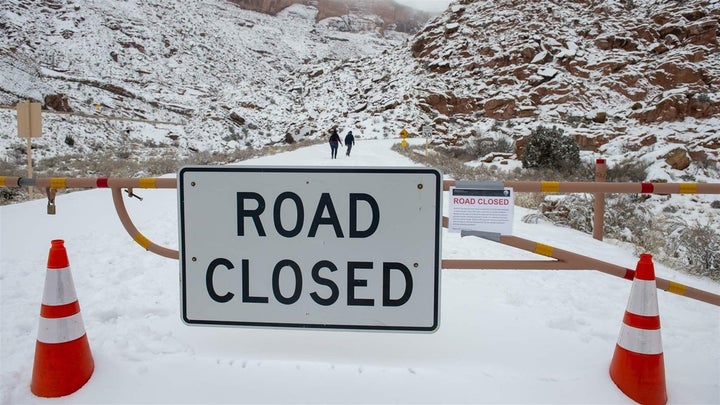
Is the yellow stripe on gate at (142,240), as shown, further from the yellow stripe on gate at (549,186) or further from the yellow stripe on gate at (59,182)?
the yellow stripe on gate at (549,186)

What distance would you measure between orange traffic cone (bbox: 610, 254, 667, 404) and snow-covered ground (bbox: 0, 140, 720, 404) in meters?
0.10

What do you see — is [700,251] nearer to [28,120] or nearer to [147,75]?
[28,120]

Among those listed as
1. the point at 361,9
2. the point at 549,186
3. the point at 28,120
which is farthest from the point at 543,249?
the point at 361,9

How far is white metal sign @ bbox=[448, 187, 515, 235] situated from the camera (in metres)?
2.73

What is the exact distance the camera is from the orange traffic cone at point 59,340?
98.7 inches

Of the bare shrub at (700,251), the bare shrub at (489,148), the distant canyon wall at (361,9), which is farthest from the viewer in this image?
the distant canyon wall at (361,9)

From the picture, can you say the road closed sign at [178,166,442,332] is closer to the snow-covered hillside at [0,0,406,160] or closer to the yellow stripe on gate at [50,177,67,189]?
the yellow stripe on gate at [50,177,67,189]

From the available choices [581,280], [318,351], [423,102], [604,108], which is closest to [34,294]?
[318,351]

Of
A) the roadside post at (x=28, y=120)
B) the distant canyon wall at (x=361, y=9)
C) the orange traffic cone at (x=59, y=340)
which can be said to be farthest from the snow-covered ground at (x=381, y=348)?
the distant canyon wall at (x=361, y=9)

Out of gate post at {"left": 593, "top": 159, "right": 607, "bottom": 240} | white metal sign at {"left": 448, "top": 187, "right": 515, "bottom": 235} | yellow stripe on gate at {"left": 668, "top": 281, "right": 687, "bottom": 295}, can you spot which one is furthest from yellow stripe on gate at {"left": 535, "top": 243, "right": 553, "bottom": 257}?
gate post at {"left": 593, "top": 159, "right": 607, "bottom": 240}

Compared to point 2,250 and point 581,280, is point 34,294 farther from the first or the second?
point 581,280

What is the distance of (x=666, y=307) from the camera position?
13.3ft

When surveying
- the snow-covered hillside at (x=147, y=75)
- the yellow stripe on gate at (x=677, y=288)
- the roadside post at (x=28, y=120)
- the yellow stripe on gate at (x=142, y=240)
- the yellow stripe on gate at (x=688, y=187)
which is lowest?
the yellow stripe on gate at (x=677, y=288)

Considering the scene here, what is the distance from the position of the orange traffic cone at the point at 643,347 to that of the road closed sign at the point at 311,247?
1.17m
